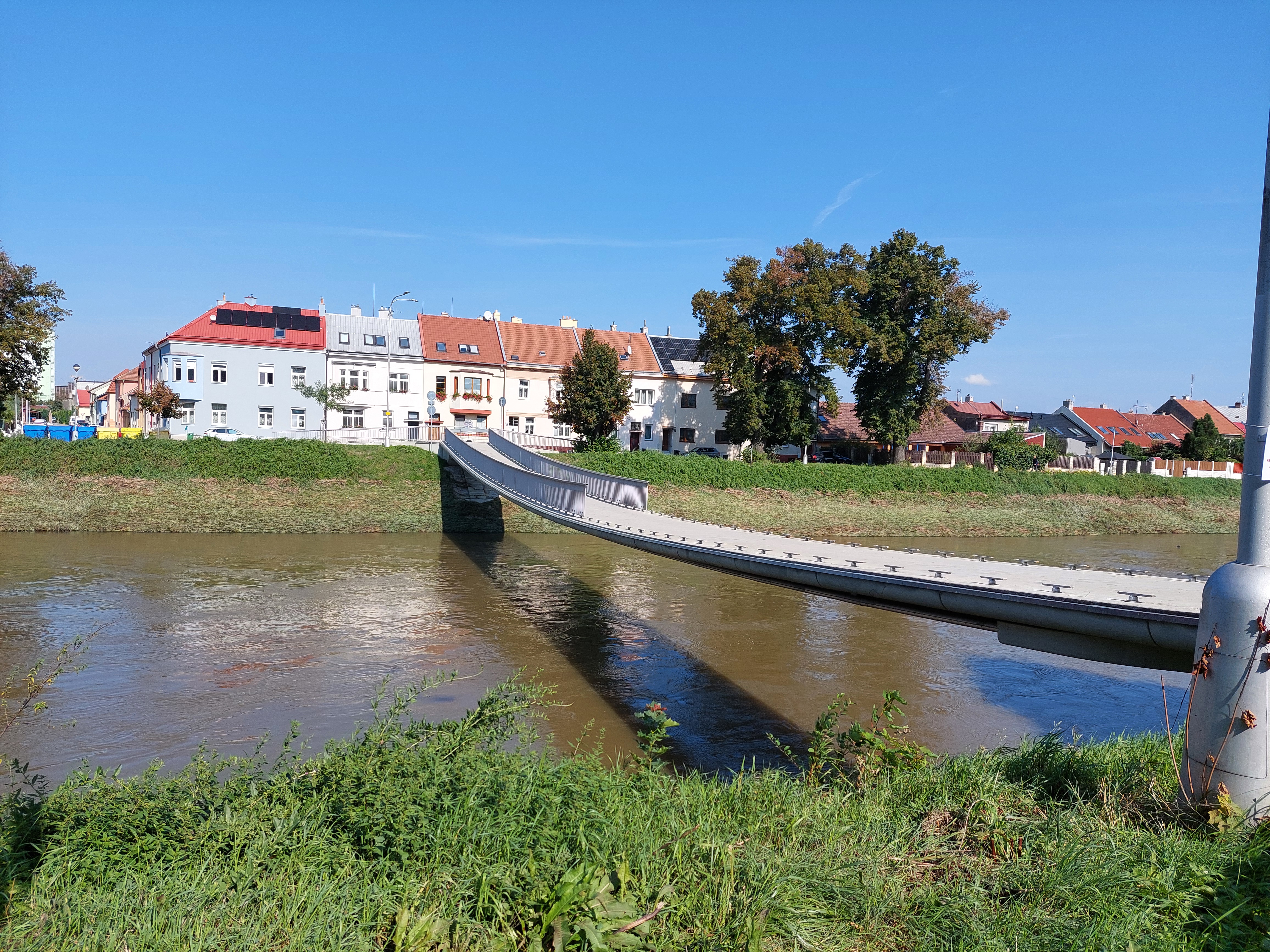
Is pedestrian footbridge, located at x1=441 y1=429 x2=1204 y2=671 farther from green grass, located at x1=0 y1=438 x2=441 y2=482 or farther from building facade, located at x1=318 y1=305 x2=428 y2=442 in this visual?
building facade, located at x1=318 y1=305 x2=428 y2=442

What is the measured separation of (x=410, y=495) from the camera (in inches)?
1169

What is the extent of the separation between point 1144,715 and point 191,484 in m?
28.1

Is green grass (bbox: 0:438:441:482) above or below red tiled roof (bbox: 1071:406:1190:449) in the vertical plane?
below

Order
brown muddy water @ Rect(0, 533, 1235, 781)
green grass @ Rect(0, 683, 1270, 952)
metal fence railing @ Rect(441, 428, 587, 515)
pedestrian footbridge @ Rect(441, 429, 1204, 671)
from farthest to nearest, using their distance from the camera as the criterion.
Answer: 1. metal fence railing @ Rect(441, 428, 587, 515)
2. brown muddy water @ Rect(0, 533, 1235, 781)
3. pedestrian footbridge @ Rect(441, 429, 1204, 671)
4. green grass @ Rect(0, 683, 1270, 952)

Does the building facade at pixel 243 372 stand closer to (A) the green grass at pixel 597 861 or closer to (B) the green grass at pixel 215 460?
(B) the green grass at pixel 215 460

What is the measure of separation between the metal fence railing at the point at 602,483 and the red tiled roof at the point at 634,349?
2563 centimetres

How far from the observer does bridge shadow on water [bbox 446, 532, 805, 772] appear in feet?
29.8

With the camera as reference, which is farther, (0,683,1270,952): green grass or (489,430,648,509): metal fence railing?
(489,430,648,509): metal fence railing

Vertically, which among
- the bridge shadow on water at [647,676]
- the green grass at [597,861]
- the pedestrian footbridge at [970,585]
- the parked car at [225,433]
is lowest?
the bridge shadow on water at [647,676]

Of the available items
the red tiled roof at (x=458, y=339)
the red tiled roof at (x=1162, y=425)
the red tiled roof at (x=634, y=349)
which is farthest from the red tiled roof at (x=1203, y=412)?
the red tiled roof at (x=458, y=339)

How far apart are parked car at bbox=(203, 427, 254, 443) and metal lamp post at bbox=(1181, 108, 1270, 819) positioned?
114 feet

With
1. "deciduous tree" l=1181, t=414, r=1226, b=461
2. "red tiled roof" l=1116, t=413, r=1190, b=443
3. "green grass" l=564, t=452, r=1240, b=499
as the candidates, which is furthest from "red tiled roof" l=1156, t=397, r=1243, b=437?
"green grass" l=564, t=452, r=1240, b=499

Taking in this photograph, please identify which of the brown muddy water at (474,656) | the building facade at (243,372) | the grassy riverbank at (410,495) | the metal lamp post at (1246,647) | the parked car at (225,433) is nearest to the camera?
the metal lamp post at (1246,647)

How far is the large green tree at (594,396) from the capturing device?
39.1 metres
